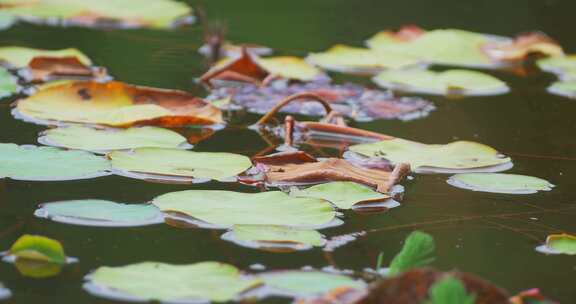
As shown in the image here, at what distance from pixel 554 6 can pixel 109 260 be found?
9.75 ft

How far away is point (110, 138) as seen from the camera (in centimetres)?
191

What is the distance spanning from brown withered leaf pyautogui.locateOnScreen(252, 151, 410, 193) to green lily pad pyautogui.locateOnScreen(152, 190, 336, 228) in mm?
155

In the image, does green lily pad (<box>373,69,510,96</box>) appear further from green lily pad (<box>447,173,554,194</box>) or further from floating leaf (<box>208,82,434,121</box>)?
green lily pad (<box>447,173,554,194</box>)

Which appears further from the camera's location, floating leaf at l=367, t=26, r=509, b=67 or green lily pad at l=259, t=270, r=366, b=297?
floating leaf at l=367, t=26, r=509, b=67

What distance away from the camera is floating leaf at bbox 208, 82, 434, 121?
236 cm

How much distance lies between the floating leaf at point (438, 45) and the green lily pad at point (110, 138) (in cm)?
130

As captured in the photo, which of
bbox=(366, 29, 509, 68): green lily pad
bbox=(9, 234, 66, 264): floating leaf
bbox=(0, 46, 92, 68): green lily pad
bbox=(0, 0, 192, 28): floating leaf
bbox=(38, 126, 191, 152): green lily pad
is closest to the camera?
bbox=(9, 234, 66, 264): floating leaf

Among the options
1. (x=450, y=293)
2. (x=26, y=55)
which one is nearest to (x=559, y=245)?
(x=450, y=293)

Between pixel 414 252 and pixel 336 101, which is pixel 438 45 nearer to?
pixel 336 101

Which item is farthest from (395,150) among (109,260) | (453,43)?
(453,43)

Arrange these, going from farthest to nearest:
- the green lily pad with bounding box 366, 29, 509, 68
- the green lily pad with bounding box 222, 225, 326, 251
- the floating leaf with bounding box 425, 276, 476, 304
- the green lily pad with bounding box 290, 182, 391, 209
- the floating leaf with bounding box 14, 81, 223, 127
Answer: the green lily pad with bounding box 366, 29, 509, 68
the floating leaf with bounding box 14, 81, 223, 127
the green lily pad with bounding box 290, 182, 391, 209
the green lily pad with bounding box 222, 225, 326, 251
the floating leaf with bounding box 425, 276, 476, 304

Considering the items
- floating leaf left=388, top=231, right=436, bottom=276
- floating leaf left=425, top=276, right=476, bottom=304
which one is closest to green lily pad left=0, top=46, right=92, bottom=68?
floating leaf left=388, top=231, right=436, bottom=276

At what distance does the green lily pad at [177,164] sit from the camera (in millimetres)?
1719

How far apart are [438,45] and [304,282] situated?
2.03 metres
